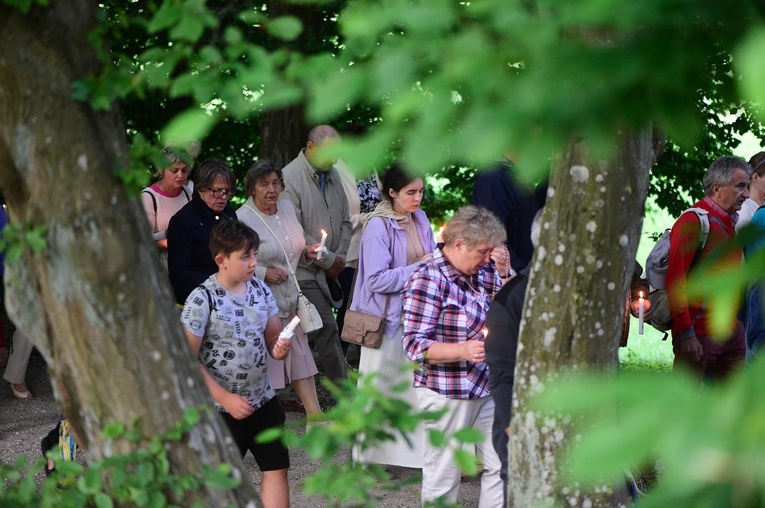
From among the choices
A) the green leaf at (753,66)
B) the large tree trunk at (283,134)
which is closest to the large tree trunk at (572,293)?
the green leaf at (753,66)

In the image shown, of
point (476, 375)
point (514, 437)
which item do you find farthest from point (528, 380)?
point (476, 375)

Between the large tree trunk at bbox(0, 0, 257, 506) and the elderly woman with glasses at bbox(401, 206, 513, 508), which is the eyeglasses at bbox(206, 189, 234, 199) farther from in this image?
the large tree trunk at bbox(0, 0, 257, 506)

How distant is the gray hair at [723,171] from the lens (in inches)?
255

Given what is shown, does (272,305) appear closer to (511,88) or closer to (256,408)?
(256,408)

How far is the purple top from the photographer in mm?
6105

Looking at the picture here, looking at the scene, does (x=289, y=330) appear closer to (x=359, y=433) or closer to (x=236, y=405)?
(x=236, y=405)

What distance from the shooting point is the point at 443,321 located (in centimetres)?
517

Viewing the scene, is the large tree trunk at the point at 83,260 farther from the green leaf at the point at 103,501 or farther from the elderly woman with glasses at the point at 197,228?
the elderly woman with glasses at the point at 197,228

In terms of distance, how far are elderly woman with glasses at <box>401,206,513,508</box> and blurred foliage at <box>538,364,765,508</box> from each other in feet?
12.3

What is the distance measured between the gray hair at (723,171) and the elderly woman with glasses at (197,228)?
10.4ft

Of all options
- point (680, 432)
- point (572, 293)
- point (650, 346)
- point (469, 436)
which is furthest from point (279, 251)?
point (650, 346)

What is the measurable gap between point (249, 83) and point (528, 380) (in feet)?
7.04

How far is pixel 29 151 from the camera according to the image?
269 cm

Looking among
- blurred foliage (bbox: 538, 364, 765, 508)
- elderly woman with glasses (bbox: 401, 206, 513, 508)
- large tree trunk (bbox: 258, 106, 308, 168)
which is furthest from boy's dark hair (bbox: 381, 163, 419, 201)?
blurred foliage (bbox: 538, 364, 765, 508)
